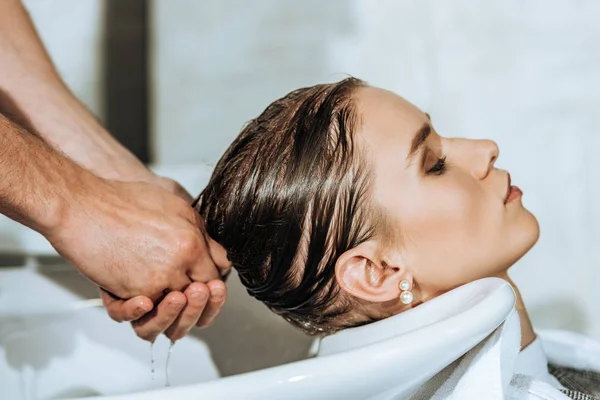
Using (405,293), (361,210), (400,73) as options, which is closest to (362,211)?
(361,210)

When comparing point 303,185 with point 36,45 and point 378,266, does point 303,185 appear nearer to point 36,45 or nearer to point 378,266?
point 378,266

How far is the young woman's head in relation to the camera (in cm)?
94

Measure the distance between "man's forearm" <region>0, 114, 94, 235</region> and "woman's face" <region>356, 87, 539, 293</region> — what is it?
38 centimetres

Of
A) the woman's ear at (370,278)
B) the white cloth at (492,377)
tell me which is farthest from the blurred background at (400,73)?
the white cloth at (492,377)

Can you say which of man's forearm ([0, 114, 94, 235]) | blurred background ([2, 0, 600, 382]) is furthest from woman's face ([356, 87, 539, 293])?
blurred background ([2, 0, 600, 382])

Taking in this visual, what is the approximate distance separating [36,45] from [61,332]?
1.57 ft

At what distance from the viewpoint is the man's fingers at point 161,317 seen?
0.98 m

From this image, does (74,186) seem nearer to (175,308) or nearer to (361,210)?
(175,308)

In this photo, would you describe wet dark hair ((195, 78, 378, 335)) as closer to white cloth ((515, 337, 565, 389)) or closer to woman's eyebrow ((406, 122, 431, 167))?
woman's eyebrow ((406, 122, 431, 167))

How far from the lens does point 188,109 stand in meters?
2.00

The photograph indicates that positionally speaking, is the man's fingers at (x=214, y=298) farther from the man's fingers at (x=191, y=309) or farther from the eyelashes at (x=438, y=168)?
the eyelashes at (x=438, y=168)

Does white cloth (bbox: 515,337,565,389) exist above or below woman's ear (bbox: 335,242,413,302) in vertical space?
below

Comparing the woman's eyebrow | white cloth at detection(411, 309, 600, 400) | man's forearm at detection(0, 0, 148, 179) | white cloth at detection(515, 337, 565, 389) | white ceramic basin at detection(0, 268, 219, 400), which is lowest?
white ceramic basin at detection(0, 268, 219, 400)

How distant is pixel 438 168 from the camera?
0.98 metres
